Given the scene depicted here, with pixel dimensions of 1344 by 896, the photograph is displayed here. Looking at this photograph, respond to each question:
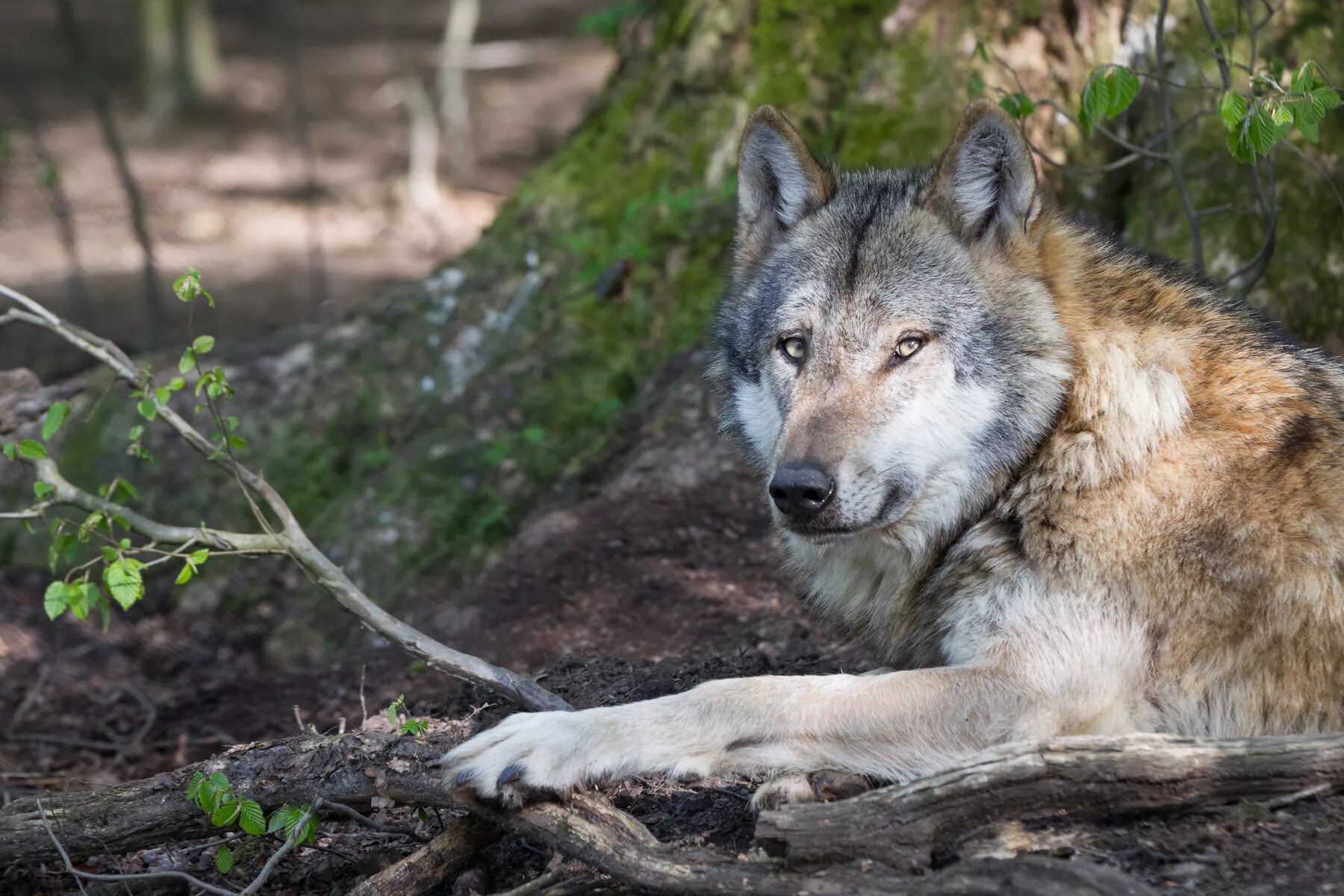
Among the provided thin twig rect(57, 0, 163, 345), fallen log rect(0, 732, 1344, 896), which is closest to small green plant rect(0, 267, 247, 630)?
fallen log rect(0, 732, 1344, 896)

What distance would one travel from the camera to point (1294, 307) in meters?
5.82

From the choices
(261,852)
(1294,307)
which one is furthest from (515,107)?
(261,852)

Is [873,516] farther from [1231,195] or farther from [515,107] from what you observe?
[515,107]

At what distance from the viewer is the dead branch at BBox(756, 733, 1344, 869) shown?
2.74 metres

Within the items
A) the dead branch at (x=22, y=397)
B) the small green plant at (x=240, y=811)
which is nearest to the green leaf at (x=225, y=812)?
the small green plant at (x=240, y=811)

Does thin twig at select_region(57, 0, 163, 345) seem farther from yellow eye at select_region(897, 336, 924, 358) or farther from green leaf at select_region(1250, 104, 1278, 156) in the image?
green leaf at select_region(1250, 104, 1278, 156)

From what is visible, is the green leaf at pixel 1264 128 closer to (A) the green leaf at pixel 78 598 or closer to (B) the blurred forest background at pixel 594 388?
(B) the blurred forest background at pixel 594 388

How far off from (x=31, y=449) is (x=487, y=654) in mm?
2291

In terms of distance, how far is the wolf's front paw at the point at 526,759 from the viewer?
2.99 m

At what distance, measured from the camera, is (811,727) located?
3160mm

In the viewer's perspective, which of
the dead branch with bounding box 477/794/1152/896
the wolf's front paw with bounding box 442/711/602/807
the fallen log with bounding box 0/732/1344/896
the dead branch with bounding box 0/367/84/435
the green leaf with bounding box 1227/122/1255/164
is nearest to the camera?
the dead branch with bounding box 477/794/1152/896

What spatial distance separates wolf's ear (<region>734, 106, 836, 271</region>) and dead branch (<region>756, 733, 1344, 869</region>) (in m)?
1.93

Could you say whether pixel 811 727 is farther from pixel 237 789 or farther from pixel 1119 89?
pixel 1119 89

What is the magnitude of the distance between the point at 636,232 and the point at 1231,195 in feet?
10.7
